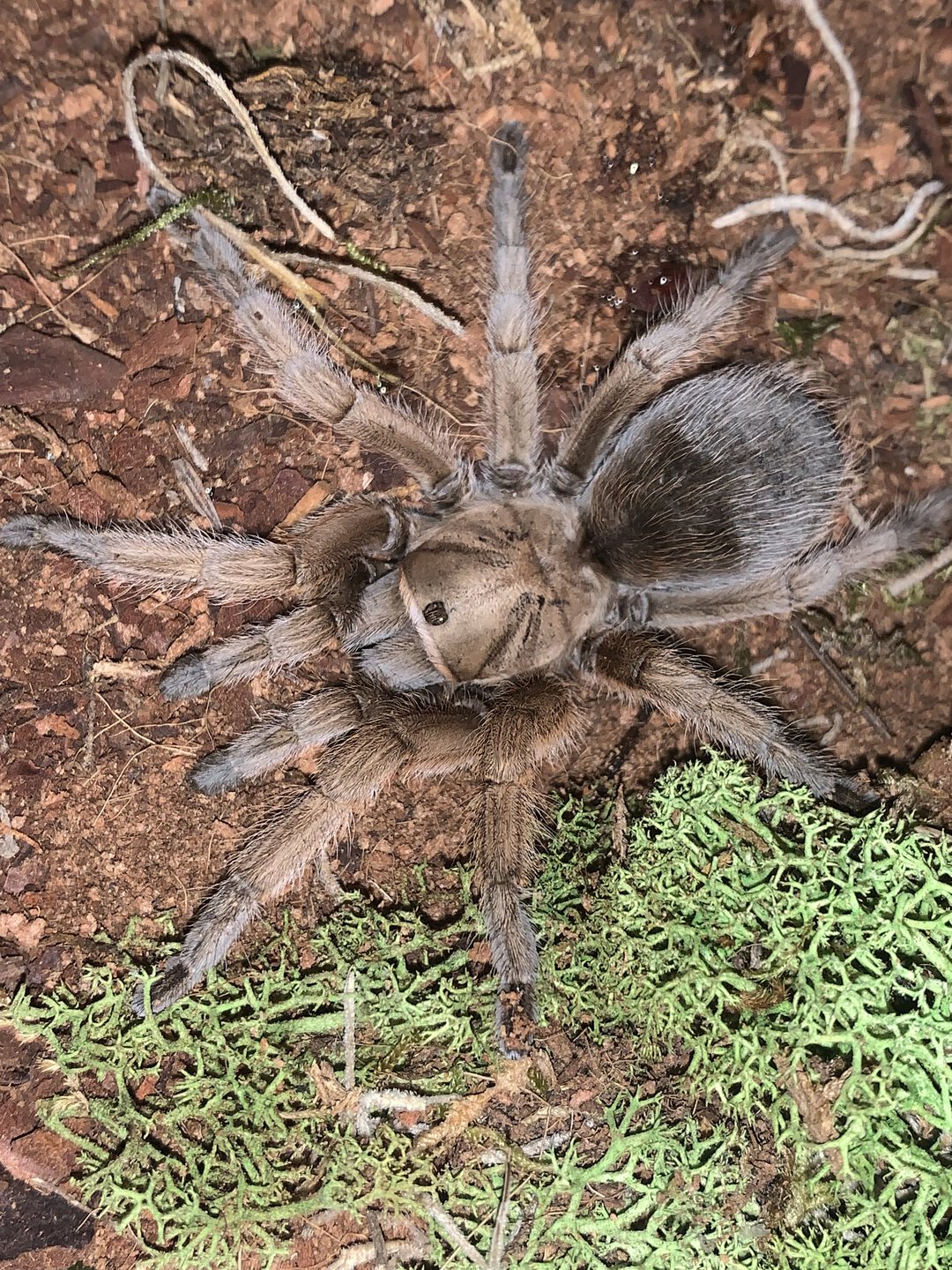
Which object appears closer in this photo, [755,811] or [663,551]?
[755,811]

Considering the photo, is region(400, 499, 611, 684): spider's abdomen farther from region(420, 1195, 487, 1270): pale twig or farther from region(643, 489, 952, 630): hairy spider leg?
region(420, 1195, 487, 1270): pale twig

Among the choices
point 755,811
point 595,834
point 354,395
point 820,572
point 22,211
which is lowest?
point 595,834

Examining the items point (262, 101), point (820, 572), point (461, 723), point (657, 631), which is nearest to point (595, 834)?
point (461, 723)

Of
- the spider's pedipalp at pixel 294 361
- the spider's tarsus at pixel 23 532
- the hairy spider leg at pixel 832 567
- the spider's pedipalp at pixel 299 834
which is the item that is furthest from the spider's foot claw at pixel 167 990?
the hairy spider leg at pixel 832 567

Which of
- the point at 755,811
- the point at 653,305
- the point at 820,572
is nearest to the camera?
the point at 755,811

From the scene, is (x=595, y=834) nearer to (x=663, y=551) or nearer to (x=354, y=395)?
(x=663, y=551)

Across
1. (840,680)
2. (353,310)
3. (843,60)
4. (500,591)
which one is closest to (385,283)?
(353,310)

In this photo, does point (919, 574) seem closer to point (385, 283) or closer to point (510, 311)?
point (510, 311)

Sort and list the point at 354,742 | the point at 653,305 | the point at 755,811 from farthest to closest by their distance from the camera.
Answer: the point at 653,305 < the point at 354,742 < the point at 755,811
